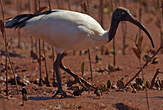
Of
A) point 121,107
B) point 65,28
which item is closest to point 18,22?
point 65,28

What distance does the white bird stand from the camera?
237 inches

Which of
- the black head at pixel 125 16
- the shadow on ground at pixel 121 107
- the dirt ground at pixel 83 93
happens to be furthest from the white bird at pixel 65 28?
the shadow on ground at pixel 121 107

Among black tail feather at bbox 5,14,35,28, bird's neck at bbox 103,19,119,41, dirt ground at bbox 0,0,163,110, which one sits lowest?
dirt ground at bbox 0,0,163,110

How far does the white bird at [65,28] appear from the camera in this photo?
6.01m

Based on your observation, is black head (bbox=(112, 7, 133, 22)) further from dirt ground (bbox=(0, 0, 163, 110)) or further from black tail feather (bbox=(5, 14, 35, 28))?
black tail feather (bbox=(5, 14, 35, 28))

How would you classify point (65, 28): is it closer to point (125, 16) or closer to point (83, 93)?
point (125, 16)

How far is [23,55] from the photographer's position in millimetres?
10945

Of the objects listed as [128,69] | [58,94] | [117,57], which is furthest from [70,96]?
[117,57]

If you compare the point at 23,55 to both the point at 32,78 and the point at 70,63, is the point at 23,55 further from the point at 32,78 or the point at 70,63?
the point at 32,78

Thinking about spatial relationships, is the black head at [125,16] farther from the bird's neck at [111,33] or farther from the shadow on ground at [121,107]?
the shadow on ground at [121,107]

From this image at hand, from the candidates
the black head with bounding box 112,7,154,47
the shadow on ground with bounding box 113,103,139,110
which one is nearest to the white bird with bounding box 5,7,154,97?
the black head with bounding box 112,7,154,47

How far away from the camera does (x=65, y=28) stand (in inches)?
237

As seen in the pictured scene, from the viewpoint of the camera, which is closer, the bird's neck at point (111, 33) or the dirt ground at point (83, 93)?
the dirt ground at point (83, 93)

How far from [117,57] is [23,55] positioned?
2.39 metres
